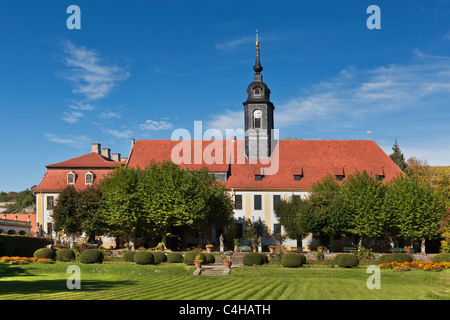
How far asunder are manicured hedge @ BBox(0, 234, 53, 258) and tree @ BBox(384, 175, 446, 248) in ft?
112

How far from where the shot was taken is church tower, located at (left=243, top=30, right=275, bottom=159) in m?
59.4

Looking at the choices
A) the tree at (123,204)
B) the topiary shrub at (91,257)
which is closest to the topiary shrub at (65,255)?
the topiary shrub at (91,257)

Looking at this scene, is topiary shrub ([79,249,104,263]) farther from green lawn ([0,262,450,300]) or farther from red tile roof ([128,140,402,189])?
red tile roof ([128,140,402,189])

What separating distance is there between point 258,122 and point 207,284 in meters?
35.3

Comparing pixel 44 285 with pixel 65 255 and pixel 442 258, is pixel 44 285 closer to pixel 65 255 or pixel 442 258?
pixel 65 255

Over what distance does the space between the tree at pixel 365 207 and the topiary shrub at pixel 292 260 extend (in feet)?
37.5

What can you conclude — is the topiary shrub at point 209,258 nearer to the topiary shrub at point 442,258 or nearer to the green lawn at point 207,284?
the green lawn at point 207,284

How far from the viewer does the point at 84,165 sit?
6041 centimetres

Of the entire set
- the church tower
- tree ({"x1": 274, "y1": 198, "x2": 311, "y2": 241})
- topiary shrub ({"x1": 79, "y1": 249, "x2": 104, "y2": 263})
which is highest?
the church tower

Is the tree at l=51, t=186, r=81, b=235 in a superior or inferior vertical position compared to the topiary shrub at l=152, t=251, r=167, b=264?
superior

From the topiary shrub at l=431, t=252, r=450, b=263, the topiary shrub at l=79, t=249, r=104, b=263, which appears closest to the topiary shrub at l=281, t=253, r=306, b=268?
the topiary shrub at l=431, t=252, r=450, b=263
